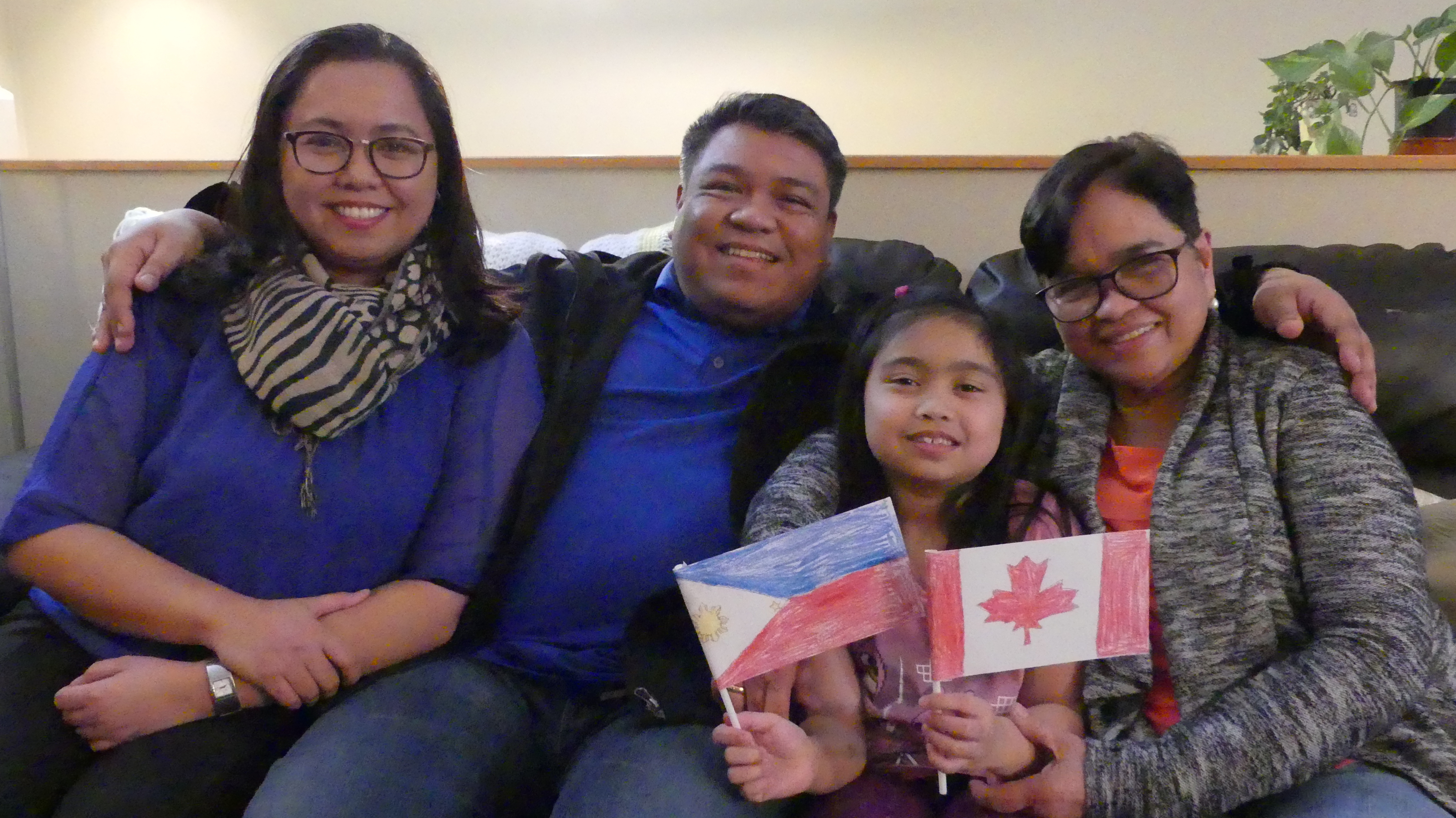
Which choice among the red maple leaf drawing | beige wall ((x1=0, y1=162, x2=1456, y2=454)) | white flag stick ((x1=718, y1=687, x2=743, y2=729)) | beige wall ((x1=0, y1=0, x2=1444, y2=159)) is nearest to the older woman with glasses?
the red maple leaf drawing

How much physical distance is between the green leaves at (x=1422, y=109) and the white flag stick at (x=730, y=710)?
189cm

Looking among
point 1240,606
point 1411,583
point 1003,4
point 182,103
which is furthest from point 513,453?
point 182,103

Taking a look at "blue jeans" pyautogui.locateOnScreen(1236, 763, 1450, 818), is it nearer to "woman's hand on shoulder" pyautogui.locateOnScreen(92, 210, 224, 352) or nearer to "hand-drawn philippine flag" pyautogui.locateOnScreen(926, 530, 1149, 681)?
"hand-drawn philippine flag" pyautogui.locateOnScreen(926, 530, 1149, 681)

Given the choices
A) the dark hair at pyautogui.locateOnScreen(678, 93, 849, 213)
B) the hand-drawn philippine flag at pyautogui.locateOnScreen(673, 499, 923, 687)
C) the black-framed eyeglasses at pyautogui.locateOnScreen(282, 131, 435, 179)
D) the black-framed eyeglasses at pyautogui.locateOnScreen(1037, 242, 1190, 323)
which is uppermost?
the dark hair at pyautogui.locateOnScreen(678, 93, 849, 213)

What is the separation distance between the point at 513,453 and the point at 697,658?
15.4 inches

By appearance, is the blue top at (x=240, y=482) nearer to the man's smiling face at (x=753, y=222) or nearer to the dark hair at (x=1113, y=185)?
the man's smiling face at (x=753, y=222)

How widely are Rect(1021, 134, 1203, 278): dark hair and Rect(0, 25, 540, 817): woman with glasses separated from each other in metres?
0.76

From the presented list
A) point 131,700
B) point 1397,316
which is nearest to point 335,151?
point 131,700

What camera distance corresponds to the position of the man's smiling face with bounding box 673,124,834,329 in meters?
1.39

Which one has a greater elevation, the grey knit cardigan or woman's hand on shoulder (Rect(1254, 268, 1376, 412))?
woman's hand on shoulder (Rect(1254, 268, 1376, 412))

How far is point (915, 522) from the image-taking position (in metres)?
1.14

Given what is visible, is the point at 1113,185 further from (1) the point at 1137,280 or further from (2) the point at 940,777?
(2) the point at 940,777

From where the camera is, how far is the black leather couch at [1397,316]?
51.5 inches

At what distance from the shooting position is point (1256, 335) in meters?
1.14
